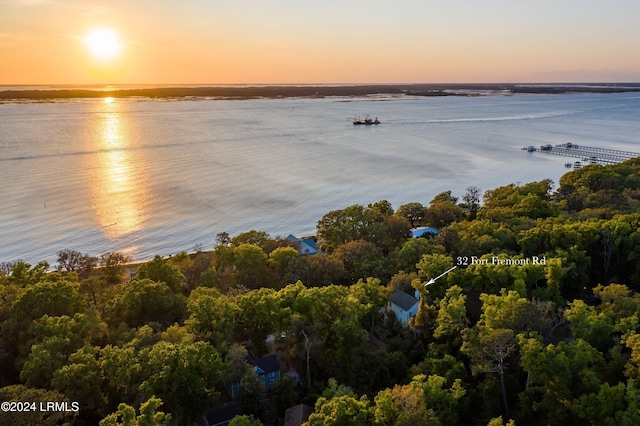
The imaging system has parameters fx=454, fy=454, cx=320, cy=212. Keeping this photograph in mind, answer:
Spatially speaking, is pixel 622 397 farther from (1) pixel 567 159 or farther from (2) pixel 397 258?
(1) pixel 567 159

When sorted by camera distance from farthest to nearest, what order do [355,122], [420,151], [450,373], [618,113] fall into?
1. [618,113]
2. [355,122]
3. [420,151]
4. [450,373]

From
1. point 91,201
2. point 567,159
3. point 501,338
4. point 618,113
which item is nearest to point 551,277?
point 501,338

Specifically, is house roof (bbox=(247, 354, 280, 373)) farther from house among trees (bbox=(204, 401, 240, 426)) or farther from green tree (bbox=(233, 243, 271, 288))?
green tree (bbox=(233, 243, 271, 288))

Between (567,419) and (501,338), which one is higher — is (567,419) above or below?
below

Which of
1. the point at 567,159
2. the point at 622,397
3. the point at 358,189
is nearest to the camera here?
the point at 622,397

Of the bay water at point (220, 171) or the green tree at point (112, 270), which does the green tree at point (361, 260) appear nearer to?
the bay water at point (220, 171)

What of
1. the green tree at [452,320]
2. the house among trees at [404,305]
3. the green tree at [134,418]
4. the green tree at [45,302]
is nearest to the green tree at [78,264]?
the green tree at [45,302]
